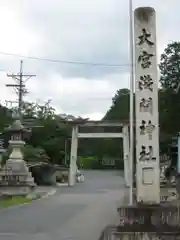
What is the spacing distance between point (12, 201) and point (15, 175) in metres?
3.68

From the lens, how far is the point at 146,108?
10.0 metres

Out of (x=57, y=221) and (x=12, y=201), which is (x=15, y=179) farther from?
(x=57, y=221)

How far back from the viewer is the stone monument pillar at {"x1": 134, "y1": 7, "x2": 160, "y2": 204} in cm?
973

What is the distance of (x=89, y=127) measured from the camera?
138 ft

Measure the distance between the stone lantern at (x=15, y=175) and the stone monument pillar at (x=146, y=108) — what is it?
62.5 feet

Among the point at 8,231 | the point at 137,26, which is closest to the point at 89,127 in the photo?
the point at 8,231

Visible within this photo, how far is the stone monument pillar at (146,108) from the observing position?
973 cm

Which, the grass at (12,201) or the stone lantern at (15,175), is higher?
the stone lantern at (15,175)


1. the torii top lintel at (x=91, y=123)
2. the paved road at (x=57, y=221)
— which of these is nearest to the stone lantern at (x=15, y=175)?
the paved road at (x=57, y=221)

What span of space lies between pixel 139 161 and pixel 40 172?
33.5m

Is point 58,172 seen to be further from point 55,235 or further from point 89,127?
point 55,235

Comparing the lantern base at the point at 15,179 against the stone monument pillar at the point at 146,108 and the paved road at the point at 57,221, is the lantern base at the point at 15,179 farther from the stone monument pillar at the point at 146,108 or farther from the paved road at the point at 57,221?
the stone monument pillar at the point at 146,108

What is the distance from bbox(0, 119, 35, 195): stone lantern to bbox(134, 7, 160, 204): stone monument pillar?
62.5ft

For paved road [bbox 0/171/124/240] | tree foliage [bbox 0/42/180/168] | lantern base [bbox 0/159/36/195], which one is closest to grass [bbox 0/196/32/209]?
paved road [bbox 0/171/124/240]
